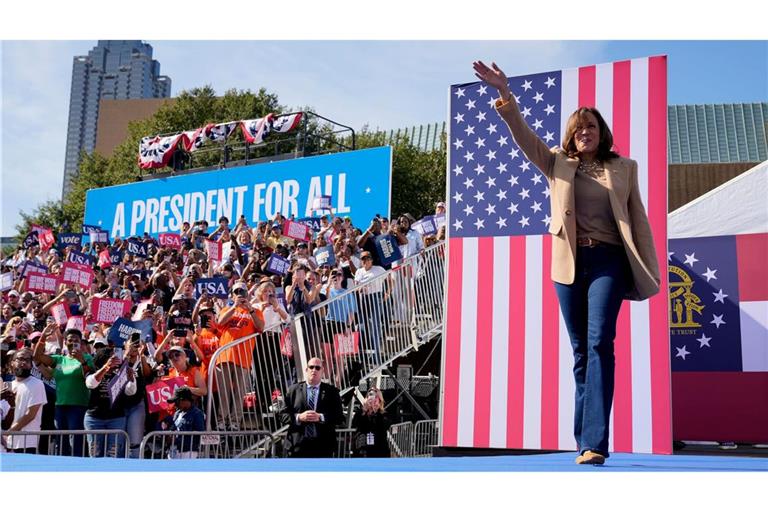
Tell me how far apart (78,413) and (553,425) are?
5610 millimetres

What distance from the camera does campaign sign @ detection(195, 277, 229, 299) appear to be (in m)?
11.8

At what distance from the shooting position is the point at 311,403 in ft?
27.4

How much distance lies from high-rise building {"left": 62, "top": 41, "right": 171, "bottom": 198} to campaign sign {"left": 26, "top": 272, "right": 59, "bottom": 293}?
168 m

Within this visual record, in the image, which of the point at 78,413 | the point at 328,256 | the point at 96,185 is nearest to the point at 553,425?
the point at 78,413

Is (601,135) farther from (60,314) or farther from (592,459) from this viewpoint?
(60,314)

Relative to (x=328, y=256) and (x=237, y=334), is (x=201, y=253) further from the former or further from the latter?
(x=237, y=334)

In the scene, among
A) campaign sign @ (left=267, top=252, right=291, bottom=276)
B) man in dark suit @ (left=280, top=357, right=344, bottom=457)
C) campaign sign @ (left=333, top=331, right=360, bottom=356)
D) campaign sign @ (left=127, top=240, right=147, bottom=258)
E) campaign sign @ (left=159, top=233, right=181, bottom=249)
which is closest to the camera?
man in dark suit @ (left=280, top=357, right=344, bottom=457)

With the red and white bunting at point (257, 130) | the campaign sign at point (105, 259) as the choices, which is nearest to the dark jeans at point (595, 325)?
the campaign sign at point (105, 259)

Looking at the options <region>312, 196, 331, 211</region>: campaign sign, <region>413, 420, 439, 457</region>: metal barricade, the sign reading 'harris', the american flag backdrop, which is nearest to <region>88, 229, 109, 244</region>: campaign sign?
the sign reading 'harris'

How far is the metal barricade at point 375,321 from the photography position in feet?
33.6

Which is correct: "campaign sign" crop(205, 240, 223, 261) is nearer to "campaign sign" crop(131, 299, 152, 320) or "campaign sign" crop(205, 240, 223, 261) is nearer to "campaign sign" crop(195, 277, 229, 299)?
"campaign sign" crop(195, 277, 229, 299)

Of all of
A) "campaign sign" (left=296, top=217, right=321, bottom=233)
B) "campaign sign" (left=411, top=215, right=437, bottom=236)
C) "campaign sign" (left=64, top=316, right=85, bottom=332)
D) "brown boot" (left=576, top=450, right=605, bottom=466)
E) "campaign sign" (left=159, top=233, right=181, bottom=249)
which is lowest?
"brown boot" (left=576, top=450, right=605, bottom=466)

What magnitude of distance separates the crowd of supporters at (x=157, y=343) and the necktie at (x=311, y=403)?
127cm

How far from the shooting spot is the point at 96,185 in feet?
160
